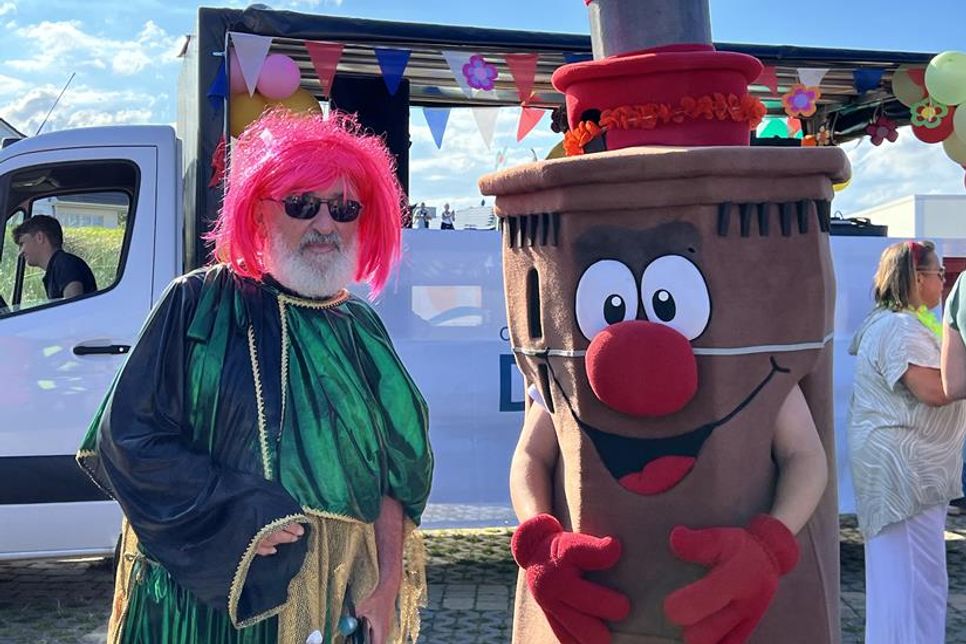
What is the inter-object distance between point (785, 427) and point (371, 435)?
823 mm

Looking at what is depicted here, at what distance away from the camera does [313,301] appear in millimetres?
2084

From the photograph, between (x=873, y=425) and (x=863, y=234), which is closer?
(x=873, y=425)

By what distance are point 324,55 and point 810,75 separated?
2.31 meters

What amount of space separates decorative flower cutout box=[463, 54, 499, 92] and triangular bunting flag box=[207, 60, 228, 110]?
1.06 metres

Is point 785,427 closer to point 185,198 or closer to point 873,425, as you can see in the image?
point 873,425

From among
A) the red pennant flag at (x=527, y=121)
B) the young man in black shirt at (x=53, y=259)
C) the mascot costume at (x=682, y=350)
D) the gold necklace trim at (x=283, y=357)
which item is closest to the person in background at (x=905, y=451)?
the mascot costume at (x=682, y=350)

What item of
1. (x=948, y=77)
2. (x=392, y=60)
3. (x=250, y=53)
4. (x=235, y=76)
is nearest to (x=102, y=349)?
(x=235, y=76)

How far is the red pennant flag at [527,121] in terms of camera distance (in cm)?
593

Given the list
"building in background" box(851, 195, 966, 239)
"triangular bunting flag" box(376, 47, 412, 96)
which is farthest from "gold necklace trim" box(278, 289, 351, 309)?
"building in background" box(851, 195, 966, 239)

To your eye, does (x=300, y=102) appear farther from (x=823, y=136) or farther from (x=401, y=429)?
(x=823, y=136)

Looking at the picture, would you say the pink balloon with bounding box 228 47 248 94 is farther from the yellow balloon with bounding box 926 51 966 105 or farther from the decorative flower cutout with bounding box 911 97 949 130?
the decorative flower cutout with bounding box 911 97 949 130

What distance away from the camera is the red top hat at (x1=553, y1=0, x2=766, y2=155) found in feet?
6.48

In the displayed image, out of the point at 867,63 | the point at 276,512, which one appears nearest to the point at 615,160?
the point at 276,512

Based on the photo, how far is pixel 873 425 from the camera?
3.39m
